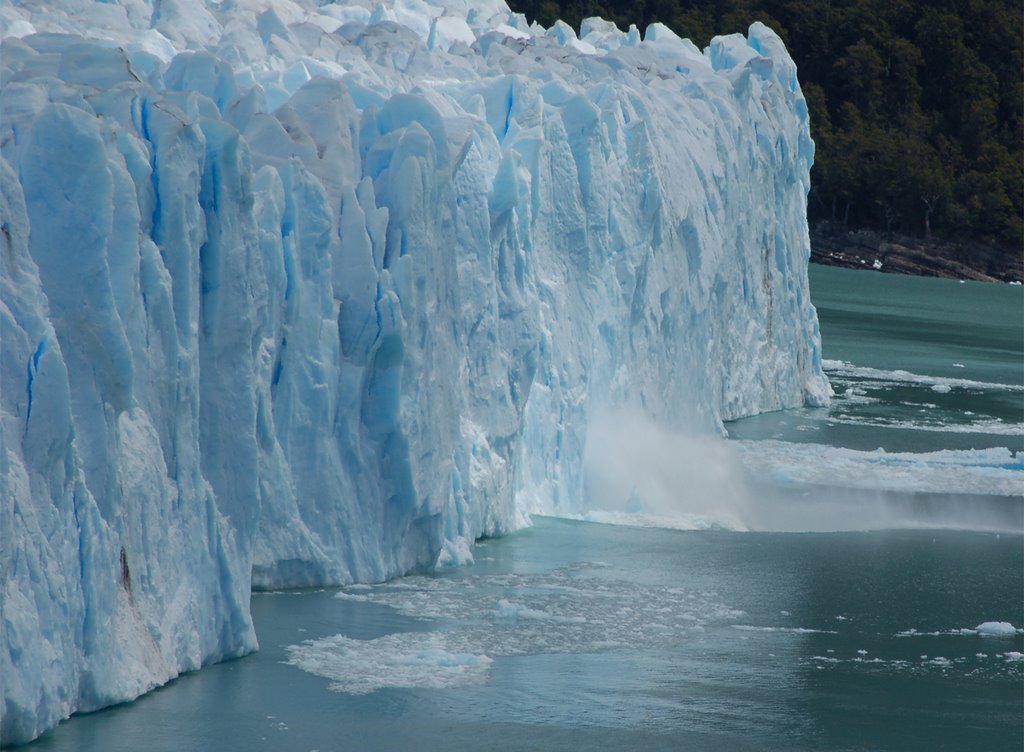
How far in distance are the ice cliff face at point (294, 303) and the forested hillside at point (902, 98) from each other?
37375 millimetres

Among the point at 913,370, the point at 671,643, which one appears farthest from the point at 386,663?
the point at 913,370

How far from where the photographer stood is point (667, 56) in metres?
23.2

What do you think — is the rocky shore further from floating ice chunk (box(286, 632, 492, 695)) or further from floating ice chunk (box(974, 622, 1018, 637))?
floating ice chunk (box(286, 632, 492, 695))

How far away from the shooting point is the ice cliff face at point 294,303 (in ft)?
27.1

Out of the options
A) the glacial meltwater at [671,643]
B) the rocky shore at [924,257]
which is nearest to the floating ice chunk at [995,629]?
the glacial meltwater at [671,643]

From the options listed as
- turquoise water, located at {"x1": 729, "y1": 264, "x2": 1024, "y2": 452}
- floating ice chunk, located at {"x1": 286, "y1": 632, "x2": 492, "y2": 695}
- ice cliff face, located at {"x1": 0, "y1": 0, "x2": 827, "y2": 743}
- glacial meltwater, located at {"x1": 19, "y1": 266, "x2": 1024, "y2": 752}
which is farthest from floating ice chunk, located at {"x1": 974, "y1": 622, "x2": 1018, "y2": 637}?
turquoise water, located at {"x1": 729, "y1": 264, "x2": 1024, "y2": 452}

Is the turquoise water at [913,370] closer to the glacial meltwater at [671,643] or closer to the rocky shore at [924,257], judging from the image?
the glacial meltwater at [671,643]

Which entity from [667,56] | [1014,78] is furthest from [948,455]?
[1014,78]

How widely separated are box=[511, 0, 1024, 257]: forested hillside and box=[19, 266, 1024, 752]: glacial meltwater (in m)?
40.0

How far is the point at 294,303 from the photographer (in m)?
11.2

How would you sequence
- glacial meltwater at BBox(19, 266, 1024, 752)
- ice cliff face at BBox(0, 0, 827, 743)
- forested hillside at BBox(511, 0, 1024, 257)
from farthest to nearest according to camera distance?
forested hillside at BBox(511, 0, 1024, 257) < glacial meltwater at BBox(19, 266, 1024, 752) < ice cliff face at BBox(0, 0, 827, 743)

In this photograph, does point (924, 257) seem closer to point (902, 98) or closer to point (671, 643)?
point (902, 98)

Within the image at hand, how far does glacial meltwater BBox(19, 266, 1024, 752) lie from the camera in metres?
9.07

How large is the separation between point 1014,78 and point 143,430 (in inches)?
2257
